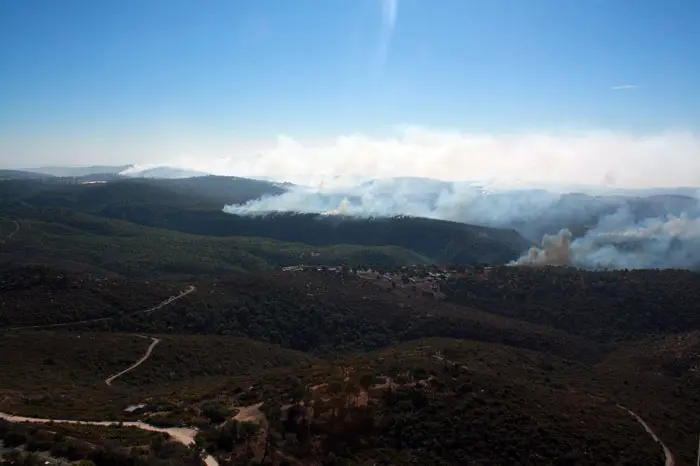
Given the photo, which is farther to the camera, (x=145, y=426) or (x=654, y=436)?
(x=654, y=436)

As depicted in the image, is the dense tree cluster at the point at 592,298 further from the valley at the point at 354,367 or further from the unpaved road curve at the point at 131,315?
the unpaved road curve at the point at 131,315

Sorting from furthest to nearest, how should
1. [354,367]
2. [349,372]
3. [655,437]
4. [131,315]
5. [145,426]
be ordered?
[131,315] < [354,367] < [349,372] < [655,437] < [145,426]

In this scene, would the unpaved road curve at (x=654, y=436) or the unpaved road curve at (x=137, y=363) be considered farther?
the unpaved road curve at (x=137, y=363)

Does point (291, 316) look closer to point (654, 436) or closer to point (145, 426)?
point (145, 426)

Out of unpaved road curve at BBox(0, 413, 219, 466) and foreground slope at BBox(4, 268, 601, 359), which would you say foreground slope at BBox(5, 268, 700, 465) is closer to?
foreground slope at BBox(4, 268, 601, 359)

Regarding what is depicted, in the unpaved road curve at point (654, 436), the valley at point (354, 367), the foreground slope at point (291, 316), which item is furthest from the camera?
the foreground slope at point (291, 316)

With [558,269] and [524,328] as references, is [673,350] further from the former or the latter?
[558,269]

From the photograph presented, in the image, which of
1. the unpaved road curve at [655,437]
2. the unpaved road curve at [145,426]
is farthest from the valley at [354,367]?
the unpaved road curve at [655,437]

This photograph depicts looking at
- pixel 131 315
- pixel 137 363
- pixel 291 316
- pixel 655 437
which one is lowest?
pixel 291 316

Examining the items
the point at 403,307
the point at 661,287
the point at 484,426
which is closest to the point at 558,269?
the point at 661,287

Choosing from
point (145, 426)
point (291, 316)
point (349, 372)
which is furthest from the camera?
point (291, 316)

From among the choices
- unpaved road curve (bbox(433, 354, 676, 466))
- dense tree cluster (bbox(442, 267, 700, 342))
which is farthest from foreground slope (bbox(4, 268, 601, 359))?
unpaved road curve (bbox(433, 354, 676, 466))

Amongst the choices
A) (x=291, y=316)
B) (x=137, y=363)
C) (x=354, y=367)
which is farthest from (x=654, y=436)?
(x=291, y=316)
